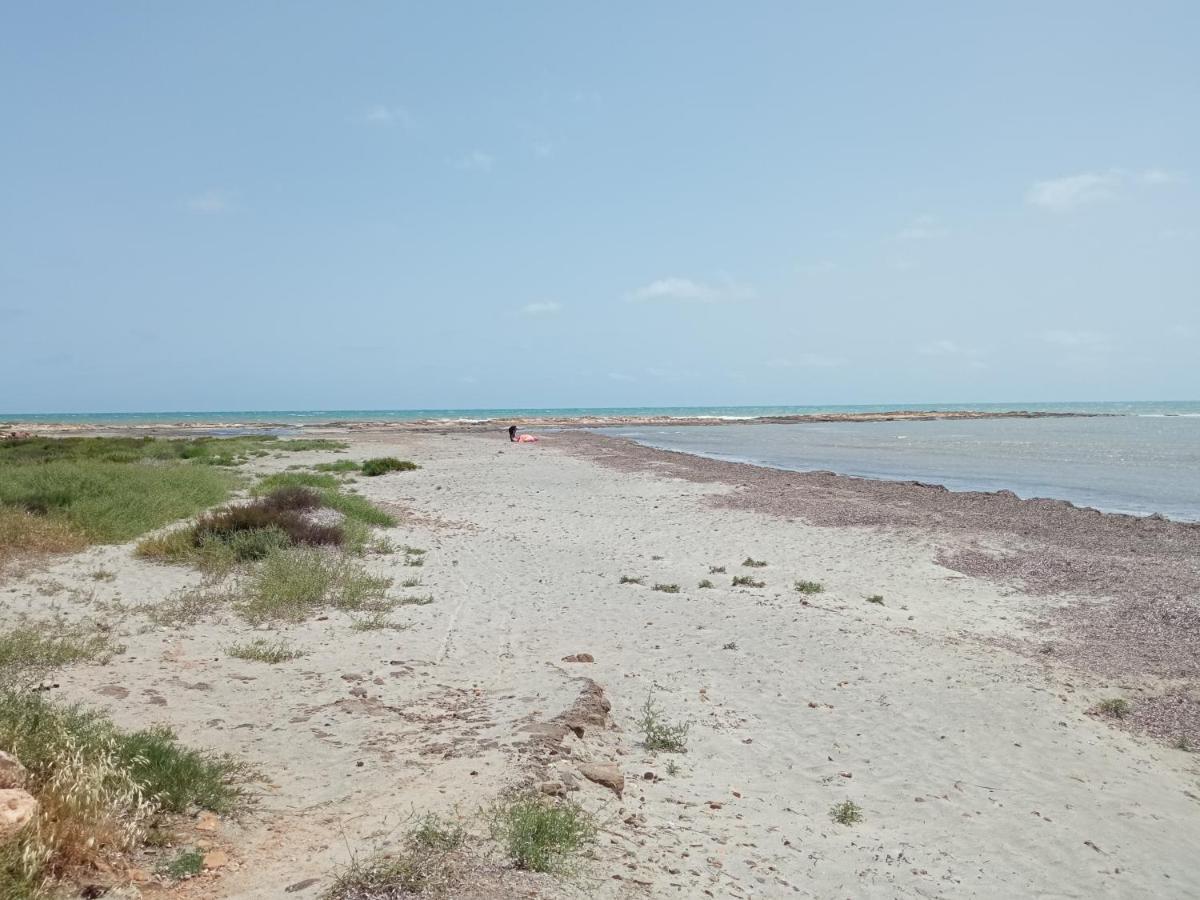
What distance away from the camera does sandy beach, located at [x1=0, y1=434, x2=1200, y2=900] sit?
473 cm

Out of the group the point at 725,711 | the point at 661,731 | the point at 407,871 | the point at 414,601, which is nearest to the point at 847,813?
the point at 661,731

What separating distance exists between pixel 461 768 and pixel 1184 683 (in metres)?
7.64

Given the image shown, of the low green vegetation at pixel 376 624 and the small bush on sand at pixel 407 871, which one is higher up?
the small bush on sand at pixel 407 871

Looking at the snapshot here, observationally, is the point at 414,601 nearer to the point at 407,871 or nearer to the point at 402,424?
the point at 407,871

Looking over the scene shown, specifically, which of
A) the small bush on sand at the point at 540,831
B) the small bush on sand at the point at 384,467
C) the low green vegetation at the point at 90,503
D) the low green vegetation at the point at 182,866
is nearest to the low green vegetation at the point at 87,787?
the low green vegetation at the point at 182,866

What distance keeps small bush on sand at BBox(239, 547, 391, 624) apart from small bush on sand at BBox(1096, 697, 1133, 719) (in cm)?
788

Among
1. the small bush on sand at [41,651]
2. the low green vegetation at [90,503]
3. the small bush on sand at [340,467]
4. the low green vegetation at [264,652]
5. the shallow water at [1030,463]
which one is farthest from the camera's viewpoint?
the small bush on sand at [340,467]

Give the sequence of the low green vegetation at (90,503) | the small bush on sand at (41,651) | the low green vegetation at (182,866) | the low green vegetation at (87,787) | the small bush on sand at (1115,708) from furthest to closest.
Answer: the low green vegetation at (90,503), the small bush on sand at (1115,708), the small bush on sand at (41,651), the low green vegetation at (182,866), the low green vegetation at (87,787)

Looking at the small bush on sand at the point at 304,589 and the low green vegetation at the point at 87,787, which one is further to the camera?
the small bush on sand at the point at 304,589

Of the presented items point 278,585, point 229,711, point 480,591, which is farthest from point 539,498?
point 229,711

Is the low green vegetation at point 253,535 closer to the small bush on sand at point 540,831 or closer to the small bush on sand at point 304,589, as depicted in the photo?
the small bush on sand at point 304,589

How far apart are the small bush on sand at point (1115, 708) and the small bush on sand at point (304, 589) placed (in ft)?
25.9

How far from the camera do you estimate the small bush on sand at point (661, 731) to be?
6234mm

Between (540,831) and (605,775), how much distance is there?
121 centimetres
